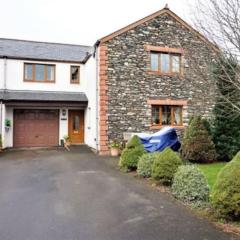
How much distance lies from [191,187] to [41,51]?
18.7 meters

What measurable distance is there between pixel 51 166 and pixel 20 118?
27.7 feet

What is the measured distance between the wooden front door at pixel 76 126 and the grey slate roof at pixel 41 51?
3895mm

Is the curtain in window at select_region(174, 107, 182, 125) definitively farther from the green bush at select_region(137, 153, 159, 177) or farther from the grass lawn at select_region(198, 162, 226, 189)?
the green bush at select_region(137, 153, 159, 177)

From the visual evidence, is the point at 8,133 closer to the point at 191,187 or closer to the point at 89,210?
the point at 89,210

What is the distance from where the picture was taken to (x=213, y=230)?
6301mm

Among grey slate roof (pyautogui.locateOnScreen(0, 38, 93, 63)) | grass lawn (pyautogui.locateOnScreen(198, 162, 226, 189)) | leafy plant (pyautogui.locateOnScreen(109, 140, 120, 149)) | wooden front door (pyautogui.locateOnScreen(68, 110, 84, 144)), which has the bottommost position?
grass lawn (pyautogui.locateOnScreen(198, 162, 226, 189))

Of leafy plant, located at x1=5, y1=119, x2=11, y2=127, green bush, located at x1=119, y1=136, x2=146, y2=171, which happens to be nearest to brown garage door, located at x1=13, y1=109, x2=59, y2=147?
leafy plant, located at x1=5, y1=119, x2=11, y2=127

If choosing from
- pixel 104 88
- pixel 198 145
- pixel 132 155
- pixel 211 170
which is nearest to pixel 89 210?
pixel 132 155

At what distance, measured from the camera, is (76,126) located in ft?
75.0

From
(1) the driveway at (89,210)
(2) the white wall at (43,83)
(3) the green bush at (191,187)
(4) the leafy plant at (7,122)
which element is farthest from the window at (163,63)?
(3) the green bush at (191,187)

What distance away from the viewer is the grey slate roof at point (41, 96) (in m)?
20.2

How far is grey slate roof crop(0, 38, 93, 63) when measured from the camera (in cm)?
2212

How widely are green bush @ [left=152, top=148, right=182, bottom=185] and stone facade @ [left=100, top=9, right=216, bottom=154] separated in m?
8.01

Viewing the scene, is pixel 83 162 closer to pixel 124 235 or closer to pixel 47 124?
pixel 47 124
